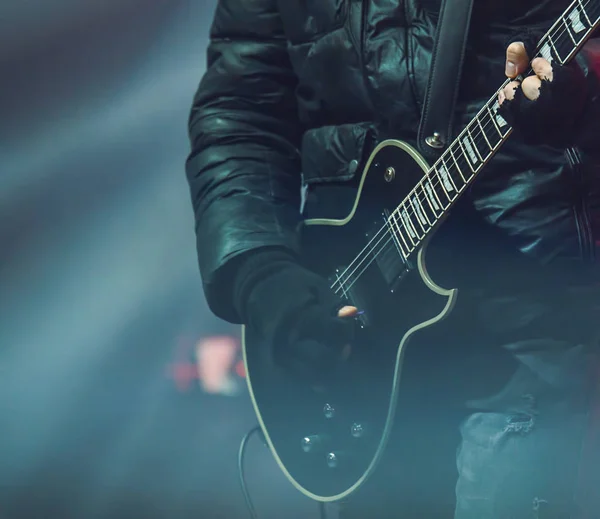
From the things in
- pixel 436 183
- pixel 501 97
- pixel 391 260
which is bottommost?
pixel 391 260

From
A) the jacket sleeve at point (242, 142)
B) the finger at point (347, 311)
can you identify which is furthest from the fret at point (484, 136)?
the jacket sleeve at point (242, 142)

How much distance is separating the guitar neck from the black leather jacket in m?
0.04

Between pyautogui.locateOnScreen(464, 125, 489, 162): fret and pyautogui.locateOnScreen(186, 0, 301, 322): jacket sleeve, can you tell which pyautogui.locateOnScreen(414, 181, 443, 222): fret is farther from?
pyautogui.locateOnScreen(186, 0, 301, 322): jacket sleeve

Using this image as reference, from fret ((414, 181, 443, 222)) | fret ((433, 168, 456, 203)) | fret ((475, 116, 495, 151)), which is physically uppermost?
fret ((475, 116, 495, 151))

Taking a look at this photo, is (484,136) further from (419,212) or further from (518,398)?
(518,398)

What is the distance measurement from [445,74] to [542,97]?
16 cm

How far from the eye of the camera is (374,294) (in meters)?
0.91

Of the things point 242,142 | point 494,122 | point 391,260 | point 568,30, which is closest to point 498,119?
point 494,122

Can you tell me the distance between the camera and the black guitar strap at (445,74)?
0.79 metres

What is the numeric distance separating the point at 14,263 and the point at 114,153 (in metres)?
0.33

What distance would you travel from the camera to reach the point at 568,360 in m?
0.81

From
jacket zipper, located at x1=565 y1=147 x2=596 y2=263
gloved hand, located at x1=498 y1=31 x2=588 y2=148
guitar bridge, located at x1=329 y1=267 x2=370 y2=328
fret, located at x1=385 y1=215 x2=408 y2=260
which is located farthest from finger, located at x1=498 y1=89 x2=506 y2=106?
guitar bridge, located at x1=329 y1=267 x2=370 y2=328

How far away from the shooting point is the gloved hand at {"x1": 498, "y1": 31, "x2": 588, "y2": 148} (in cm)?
67

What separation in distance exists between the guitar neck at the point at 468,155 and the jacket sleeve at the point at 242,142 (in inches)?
9.1
